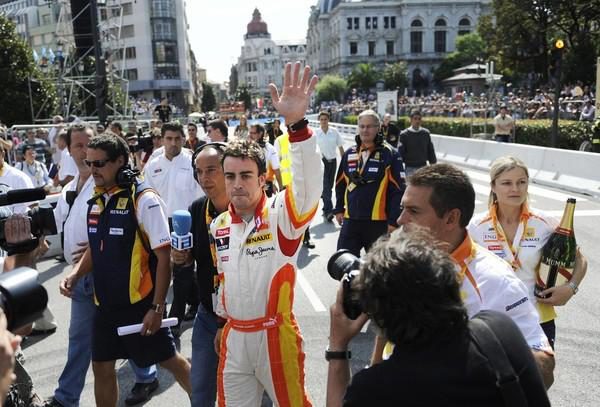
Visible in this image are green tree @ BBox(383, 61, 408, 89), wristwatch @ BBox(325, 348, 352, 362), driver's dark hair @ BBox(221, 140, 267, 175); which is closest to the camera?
wristwatch @ BBox(325, 348, 352, 362)

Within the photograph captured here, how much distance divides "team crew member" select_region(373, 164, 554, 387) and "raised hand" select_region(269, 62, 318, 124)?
721 mm

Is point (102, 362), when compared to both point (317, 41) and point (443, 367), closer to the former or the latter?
point (443, 367)

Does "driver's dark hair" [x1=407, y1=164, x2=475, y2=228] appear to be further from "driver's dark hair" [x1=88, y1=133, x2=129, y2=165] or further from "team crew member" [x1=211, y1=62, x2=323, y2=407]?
"driver's dark hair" [x1=88, y1=133, x2=129, y2=165]

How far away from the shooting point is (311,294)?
6.63m

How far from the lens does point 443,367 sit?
4.87 feet

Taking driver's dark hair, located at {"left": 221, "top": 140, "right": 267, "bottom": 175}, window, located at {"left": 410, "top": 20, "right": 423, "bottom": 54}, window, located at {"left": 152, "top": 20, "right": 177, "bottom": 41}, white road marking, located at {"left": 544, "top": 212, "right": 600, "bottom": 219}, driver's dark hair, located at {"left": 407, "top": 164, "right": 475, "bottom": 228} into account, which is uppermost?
window, located at {"left": 410, "top": 20, "right": 423, "bottom": 54}

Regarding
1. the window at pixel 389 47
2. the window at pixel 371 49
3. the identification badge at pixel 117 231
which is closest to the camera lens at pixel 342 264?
the identification badge at pixel 117 231

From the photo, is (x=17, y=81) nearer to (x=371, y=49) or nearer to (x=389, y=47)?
(x=371, y=49)

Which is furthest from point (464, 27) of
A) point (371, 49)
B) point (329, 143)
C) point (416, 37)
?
point (329, 143)

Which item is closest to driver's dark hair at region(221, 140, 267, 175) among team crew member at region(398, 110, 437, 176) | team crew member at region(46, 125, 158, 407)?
team crew member at region(46, 125, 158, 407)

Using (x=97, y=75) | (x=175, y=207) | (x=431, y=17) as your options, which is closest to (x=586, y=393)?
(x=175, y=207)

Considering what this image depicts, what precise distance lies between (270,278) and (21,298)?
1.49m

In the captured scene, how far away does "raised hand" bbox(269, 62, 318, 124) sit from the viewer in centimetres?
282

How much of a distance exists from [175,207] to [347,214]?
1974 mm
